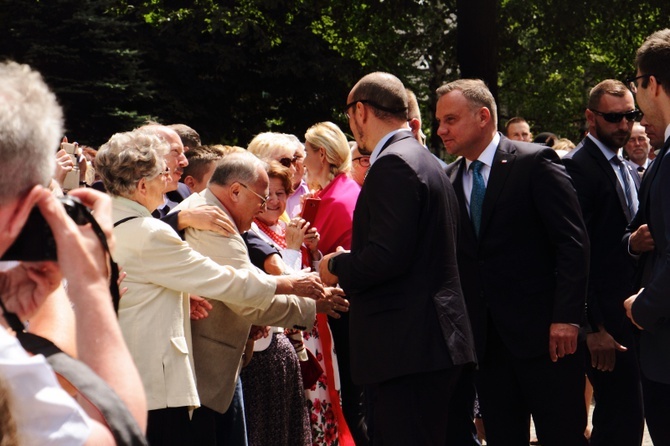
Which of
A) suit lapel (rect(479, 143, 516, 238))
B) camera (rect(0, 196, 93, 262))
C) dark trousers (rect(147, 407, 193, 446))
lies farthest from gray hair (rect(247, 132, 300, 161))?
camera (rect(0, 196, 93, 262))

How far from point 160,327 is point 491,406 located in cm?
211

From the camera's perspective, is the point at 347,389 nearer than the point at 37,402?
No

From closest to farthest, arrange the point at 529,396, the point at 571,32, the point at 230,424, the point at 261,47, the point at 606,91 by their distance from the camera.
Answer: the point at 230,424 → the point at 529,396 → the point at 606,91 → the point at 571,32 → the point at 261,47

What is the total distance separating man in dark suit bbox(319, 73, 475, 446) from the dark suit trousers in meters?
0.87

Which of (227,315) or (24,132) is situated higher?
(24,132)

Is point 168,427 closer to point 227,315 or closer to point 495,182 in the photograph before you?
point 227,315

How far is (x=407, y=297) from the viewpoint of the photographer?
507cm

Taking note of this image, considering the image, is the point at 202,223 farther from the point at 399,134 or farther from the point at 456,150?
the point at 456,150

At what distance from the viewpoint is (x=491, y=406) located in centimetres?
612

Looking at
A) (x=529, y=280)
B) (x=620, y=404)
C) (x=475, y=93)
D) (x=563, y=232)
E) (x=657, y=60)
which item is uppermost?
(x=657, y=60)

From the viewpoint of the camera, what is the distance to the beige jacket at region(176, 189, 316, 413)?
5477 mm

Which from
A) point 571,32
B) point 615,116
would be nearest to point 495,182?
point 615,116

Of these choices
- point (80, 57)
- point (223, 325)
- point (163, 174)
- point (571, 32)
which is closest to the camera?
point (163, 174)

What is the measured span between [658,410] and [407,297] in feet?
4.12
